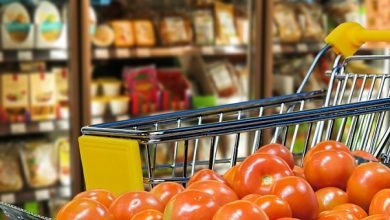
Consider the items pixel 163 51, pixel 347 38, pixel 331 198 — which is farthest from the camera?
pixel 163 51

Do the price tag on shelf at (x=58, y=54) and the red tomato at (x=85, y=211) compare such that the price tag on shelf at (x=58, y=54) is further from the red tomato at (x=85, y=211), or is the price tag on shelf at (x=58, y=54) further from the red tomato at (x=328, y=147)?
the red tomato at (x=85, y=211)

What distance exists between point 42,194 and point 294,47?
1523 mm

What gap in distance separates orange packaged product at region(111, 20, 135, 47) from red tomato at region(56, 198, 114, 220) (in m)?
2.44

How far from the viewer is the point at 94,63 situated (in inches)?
132

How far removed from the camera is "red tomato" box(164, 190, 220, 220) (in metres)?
0.84

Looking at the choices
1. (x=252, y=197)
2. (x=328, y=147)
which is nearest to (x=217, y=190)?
(x=252, y=197)

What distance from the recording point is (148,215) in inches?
34.2

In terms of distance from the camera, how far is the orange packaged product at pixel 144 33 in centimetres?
337

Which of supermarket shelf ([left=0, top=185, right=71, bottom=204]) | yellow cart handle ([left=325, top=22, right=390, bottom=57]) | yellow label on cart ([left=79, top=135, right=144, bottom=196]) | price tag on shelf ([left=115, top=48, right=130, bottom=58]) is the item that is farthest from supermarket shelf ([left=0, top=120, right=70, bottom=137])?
yellow label on cart ([left=79, top=135, right=144, bottom=196])

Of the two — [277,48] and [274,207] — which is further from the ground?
[274,207]

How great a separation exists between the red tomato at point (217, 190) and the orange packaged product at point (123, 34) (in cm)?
240

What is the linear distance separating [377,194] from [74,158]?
7.58 ft

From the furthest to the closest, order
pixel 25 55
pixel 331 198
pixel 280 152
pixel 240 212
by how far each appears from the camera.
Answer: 1. pixel 25 55
2. pixel 280 152
3. pixel 331 198
4. pixel 240 212

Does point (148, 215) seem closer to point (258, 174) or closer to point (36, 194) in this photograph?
point (258, 174)
